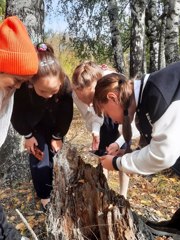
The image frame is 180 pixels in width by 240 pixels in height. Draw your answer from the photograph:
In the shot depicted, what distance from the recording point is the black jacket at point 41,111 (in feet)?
8.72

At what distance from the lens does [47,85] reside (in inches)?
93.0

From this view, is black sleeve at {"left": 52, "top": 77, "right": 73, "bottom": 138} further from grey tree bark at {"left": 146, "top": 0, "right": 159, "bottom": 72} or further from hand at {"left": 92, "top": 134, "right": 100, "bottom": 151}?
grey tree bark at {"left": 146, "top": 0, "right": 159, "bottom": 72}

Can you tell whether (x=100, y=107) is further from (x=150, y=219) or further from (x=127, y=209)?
(x=150, y=219)

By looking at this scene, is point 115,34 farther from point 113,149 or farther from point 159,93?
point 159,93

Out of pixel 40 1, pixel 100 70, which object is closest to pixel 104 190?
pixel 100 70

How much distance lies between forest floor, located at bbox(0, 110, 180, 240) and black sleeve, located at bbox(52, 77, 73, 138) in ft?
2.26

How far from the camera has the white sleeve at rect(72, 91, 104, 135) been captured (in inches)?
113

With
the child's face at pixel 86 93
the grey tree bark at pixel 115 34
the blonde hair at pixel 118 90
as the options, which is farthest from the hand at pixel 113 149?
the grey tree bark at pixel 115 34

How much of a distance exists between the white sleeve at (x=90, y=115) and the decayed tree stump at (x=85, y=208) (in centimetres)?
40

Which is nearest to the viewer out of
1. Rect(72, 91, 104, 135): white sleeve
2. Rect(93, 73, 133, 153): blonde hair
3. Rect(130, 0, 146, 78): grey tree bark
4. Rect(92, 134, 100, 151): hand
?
Rect(93, 73, 133, 153): blonde hair

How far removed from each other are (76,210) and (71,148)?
49cm

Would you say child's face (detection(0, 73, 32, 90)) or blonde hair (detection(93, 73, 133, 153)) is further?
blonde hair (detection(93, 73, 133, 153))

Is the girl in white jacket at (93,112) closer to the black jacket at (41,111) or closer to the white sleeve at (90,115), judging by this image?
the white sleeve at (90,115)

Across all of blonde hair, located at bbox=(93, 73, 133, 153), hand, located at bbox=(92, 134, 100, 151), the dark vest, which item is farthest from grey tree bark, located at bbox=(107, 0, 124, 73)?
the dark vest
